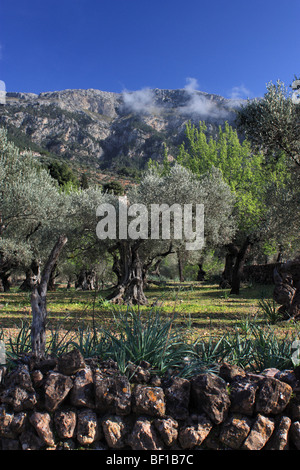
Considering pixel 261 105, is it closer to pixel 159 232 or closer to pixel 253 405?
pixel 159 232

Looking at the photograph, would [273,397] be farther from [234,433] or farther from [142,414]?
[142,414]

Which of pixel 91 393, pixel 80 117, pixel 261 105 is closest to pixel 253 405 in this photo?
pixel 91 393

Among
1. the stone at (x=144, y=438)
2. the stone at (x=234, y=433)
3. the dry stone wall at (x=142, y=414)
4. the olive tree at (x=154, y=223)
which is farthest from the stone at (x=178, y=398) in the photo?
the olive tree at (x=154, y=223)

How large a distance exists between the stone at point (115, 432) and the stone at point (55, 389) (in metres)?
0.42

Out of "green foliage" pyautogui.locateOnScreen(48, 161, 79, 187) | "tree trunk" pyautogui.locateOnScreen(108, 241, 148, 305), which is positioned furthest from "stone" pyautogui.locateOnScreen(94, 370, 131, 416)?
"green foliage" pyautogui.locateOnScreen(48, 161, 79, 187)

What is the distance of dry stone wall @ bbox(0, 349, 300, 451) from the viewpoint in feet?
8.79

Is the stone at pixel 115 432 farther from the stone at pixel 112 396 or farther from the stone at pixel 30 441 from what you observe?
the stone at pixel 30 441

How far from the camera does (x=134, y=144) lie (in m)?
144

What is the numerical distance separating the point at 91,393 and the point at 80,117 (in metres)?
172

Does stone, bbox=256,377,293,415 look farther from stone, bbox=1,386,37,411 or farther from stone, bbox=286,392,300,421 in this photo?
stone, bbox=1,386,37,411

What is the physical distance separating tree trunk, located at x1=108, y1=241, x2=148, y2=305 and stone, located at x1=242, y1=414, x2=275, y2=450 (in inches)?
450

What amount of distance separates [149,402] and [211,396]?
0.54m

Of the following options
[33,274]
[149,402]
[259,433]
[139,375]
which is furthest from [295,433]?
[33,274]

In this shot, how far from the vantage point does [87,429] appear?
271cm
